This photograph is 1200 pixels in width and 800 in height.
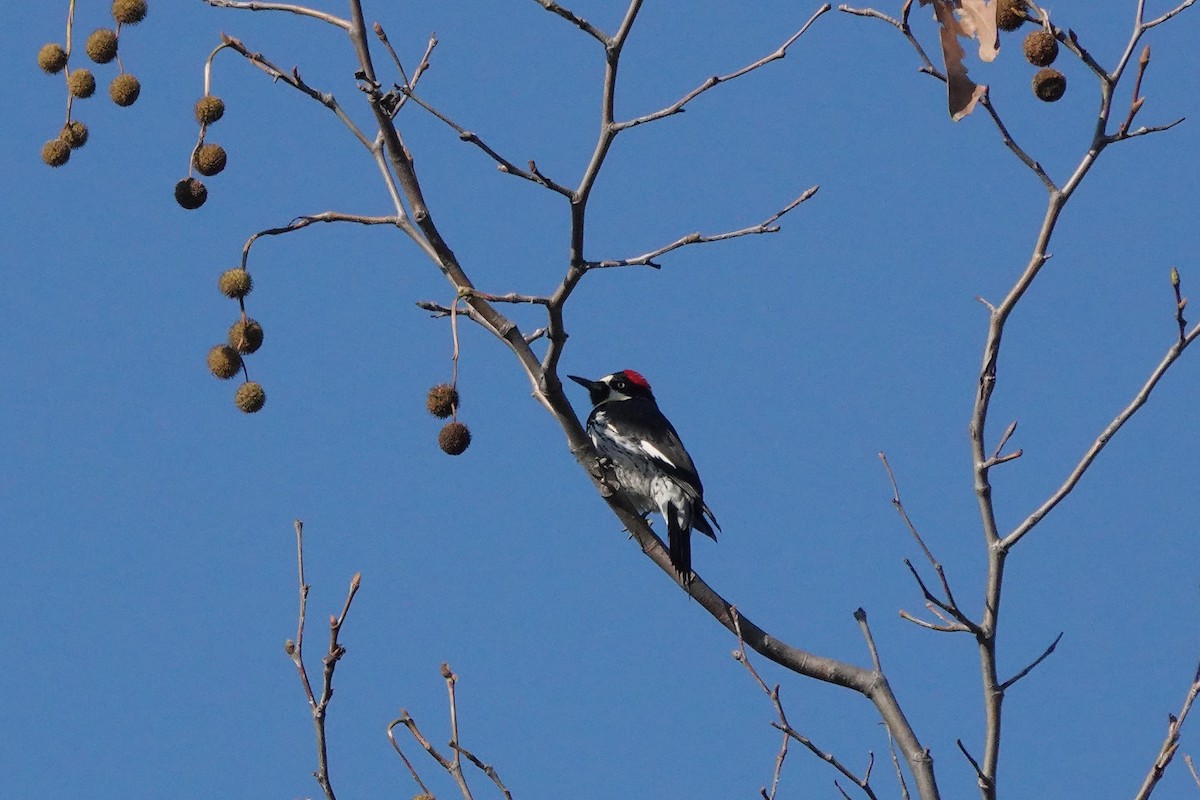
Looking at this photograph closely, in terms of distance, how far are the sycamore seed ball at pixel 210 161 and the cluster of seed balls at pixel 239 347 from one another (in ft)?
1.05

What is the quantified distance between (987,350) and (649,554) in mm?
1896

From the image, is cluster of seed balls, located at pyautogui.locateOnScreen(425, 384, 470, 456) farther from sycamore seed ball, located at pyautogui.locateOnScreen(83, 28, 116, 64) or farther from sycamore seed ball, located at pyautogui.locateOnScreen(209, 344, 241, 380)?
sycamore seed ball, located at pyautogui.locateOnScreen(83, 28, 116, 64)

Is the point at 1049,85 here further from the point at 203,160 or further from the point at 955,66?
the point at 203,160

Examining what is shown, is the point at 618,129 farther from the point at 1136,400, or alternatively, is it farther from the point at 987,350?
the point at 1136,400

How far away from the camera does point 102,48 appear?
4.59 metres

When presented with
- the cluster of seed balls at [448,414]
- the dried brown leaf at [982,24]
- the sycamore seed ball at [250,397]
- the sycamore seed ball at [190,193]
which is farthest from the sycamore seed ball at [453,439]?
the dried brown leaf at [982,24]

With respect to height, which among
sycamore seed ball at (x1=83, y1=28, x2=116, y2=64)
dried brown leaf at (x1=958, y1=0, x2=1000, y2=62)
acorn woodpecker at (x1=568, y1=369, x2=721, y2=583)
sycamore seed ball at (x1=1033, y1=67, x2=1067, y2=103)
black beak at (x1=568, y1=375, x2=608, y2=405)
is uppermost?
black beak at (x1=568, y1=375, x2=608, y2=405)

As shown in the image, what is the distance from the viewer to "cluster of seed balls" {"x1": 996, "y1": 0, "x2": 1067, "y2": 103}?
13.1 ft

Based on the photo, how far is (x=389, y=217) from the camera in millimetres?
4168

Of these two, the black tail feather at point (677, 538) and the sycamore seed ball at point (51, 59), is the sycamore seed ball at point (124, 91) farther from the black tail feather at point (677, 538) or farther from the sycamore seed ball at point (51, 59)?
the black tail feather at point (677, 538)

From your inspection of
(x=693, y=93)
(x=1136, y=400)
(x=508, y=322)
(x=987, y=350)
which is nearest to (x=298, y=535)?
A: (x=508, y=322)

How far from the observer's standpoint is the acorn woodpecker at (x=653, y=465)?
700cm

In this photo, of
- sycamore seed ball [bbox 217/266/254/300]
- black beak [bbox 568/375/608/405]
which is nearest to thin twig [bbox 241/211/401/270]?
sycamore seed ball [bbox 217/266/254/300]

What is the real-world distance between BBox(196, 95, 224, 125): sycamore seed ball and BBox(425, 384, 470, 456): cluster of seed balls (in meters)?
1.09
